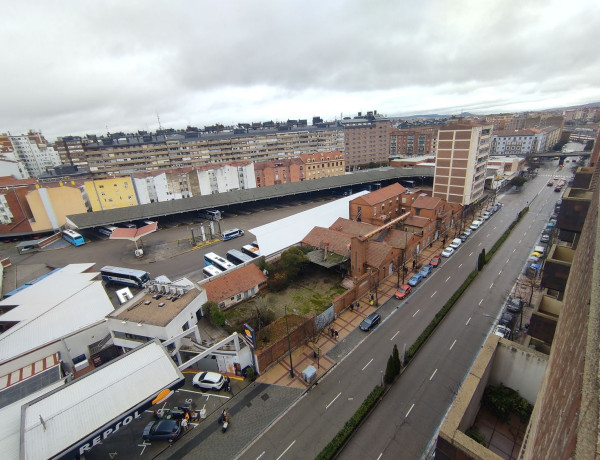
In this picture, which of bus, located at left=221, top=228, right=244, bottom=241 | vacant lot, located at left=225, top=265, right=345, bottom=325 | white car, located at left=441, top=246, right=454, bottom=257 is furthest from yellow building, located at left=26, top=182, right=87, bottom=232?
white car, located at left=441, top=246, right=454, bottom=257

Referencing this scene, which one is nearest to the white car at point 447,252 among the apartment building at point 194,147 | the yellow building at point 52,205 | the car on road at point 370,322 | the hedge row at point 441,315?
the hedge row at point 441,315

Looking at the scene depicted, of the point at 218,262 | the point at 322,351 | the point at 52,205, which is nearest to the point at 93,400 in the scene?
the point at 322,351

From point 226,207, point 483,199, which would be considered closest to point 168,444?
point 226,207

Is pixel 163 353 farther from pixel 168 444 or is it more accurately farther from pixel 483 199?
pixel 483 199

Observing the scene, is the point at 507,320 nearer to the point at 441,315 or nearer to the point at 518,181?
the point at 441,315

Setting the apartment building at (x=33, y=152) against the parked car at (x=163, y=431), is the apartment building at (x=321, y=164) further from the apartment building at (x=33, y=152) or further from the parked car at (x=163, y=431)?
the apartment building at (x=33, y=152)

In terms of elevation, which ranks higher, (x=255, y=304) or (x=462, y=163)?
(x=462, y=163)

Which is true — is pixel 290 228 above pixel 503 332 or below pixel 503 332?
above
